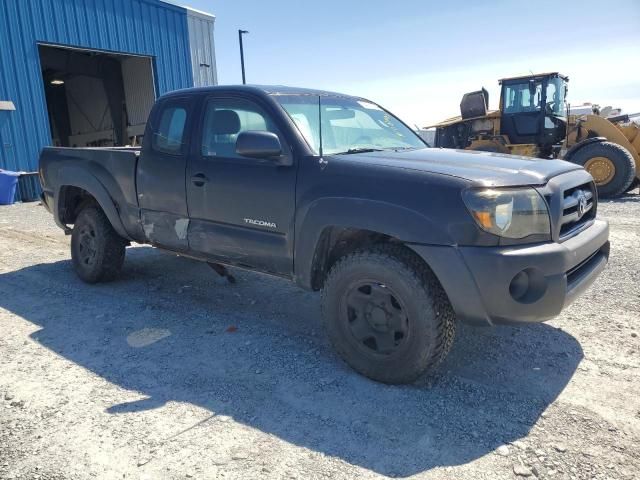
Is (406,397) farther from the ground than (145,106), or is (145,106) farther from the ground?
(145,106)

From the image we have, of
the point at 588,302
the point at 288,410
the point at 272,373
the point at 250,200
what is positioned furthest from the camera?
the point at 588,302

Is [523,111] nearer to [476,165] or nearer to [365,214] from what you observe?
[476,165]

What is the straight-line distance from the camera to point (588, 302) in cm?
430

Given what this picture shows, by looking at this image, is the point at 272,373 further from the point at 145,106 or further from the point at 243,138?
the point at 145,106

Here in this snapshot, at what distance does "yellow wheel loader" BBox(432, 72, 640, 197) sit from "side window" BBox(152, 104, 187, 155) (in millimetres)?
9288

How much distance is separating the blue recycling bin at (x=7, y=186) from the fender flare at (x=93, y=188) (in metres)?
8.15

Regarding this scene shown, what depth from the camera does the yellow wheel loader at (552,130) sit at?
1041 centimetres

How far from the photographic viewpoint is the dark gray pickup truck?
2666mm

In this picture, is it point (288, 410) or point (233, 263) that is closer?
point (288, 410)

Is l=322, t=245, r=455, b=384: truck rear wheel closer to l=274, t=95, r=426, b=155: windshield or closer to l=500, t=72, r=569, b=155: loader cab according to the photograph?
l=274, t=95, r=426, b=155: windshield

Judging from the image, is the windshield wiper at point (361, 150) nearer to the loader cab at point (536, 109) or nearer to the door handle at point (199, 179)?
the door handle at point (199, 179)

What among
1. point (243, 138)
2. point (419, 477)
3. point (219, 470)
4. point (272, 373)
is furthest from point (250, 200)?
point (419, 477)

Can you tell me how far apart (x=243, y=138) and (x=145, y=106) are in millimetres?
16151

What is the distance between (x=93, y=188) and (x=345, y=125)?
2.70 metres
